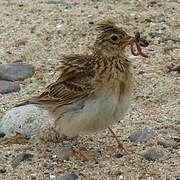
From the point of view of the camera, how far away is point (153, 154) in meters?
5.90

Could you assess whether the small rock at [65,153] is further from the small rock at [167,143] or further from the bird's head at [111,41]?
the bird's head at [111,41]

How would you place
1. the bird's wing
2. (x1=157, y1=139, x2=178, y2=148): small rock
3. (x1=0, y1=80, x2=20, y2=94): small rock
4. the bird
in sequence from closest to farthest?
the bird
the bird's wing
(x1=157, y1=139, x2=178, y2=148): small rock
(x1=0, y1=80, x2=20, y2=94): small rock

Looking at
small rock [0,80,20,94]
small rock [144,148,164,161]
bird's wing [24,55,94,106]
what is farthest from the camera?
small rock [0,80,20,94]

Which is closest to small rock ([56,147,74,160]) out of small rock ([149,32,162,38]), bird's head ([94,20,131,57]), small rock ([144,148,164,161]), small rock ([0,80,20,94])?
small rock ([144,148,164,161])

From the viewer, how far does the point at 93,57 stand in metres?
5.93

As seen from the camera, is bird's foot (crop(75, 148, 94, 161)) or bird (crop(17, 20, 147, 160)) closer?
bird (crop(17, 20, 147, 160))

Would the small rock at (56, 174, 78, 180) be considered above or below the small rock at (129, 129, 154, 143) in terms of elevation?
below

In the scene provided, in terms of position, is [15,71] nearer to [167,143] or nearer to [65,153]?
[65,153]

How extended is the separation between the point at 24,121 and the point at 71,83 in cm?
110

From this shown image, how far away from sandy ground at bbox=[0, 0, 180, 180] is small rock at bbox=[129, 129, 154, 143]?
0.28ft

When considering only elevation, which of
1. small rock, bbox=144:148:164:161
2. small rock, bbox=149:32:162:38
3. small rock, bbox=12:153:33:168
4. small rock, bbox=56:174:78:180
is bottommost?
small rock, bbox=56:174:78:180

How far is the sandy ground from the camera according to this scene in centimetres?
577

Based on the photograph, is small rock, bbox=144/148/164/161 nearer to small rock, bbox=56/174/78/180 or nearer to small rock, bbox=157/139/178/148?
small rock, bbox=157/139/178/148

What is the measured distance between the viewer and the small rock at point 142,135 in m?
6.31
